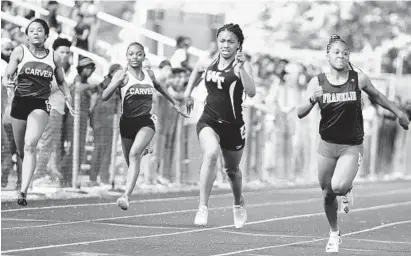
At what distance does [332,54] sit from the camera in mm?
12148

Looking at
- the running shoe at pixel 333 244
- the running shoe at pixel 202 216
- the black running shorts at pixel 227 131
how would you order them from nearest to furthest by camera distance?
the running shoe at pixel 333 244 → the running shoe at pixel 202 216 → the black running shorts at pixel 227 131

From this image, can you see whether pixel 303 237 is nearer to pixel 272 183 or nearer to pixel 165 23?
pixel 272 183

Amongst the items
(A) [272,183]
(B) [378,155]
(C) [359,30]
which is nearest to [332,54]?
(A) [272,183]

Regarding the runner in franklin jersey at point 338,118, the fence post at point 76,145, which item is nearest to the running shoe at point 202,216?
the runner in franklin jersey at point 338,118

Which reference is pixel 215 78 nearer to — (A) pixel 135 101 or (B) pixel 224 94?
(B) pixel 224 94

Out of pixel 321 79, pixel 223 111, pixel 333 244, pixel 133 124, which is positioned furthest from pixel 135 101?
pixel 333 244

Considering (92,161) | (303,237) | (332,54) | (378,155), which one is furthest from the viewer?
(378,155)

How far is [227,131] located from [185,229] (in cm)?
123

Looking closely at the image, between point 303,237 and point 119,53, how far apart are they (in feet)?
40.2

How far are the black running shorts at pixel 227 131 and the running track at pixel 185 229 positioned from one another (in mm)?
987

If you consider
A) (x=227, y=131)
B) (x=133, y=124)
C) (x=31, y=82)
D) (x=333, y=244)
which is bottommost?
(x=333, y=244)

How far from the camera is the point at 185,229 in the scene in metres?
14.2

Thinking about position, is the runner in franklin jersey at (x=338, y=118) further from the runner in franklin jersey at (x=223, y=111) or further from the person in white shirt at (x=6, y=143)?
the person in white shirt at (x=6, y=143)

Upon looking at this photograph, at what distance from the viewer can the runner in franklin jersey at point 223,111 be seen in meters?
13.8
